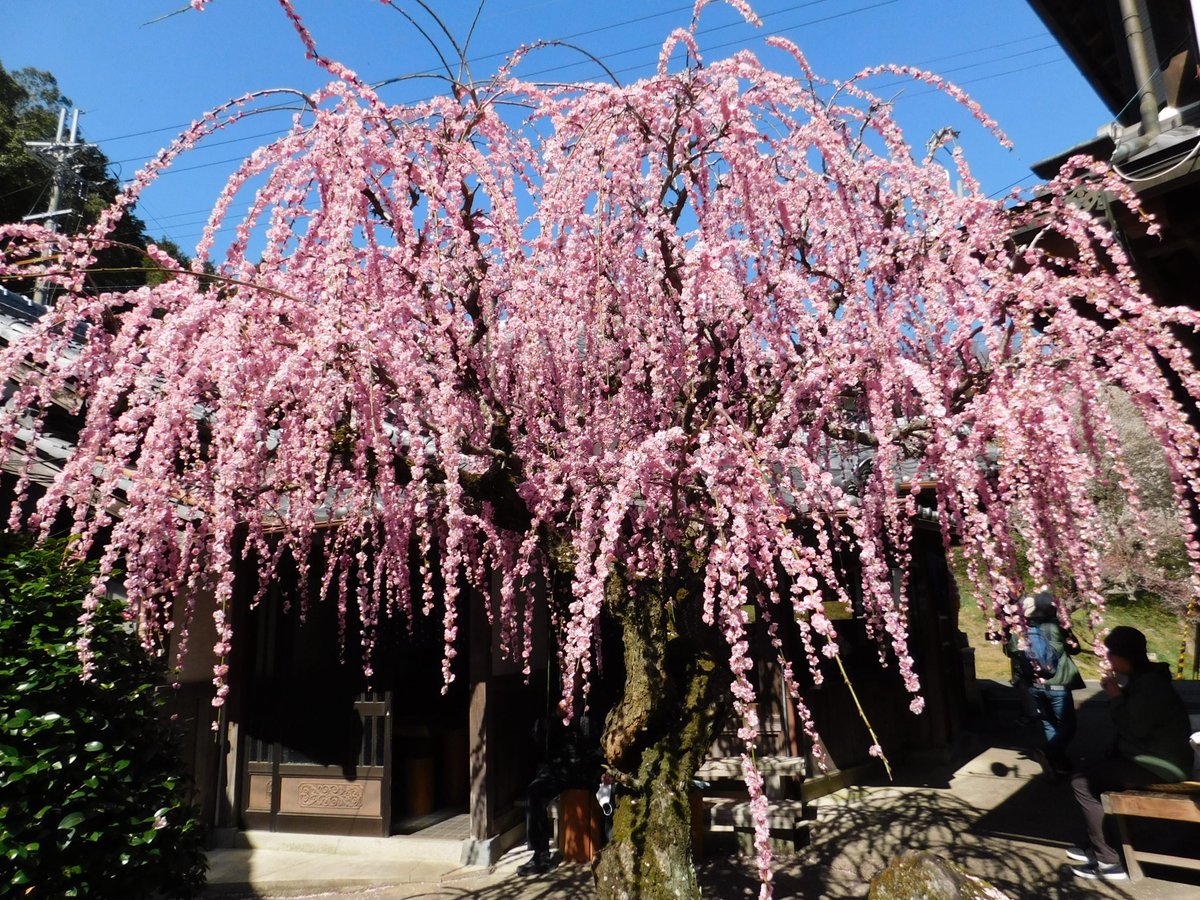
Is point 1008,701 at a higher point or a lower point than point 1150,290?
lower

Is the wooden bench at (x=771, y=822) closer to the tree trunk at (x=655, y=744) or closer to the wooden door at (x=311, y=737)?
the tree trunk at (x=655, y=744)

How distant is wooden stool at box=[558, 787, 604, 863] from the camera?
6922mm

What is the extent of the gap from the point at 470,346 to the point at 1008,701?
1387 centimetres

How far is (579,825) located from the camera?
275 inches

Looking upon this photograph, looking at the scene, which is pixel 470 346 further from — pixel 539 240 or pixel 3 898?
pixel 3 898

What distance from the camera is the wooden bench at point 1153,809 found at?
17.5 feet

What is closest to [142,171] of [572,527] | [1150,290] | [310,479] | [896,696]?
[310,479]

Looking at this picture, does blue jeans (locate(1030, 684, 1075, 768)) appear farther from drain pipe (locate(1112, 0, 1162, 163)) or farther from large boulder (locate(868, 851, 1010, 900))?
drain pipe (locate(1112, 0, 1162, 163))

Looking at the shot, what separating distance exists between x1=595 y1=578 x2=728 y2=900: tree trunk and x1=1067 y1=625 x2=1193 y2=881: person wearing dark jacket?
330cm

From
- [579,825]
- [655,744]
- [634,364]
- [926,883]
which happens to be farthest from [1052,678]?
[634,364]

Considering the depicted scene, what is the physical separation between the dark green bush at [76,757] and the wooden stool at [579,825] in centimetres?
325

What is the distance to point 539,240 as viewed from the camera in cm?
437

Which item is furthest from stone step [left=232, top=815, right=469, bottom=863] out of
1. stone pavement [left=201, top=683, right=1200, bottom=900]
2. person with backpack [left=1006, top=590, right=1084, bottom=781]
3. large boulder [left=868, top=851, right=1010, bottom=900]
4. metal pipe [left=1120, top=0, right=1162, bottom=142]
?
metal pipe [left=1120, top=0, right=1162, bottom=142]

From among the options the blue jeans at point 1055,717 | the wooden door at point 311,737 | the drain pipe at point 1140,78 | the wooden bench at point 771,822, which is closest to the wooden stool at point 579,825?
the wooden bench at point 771,822
